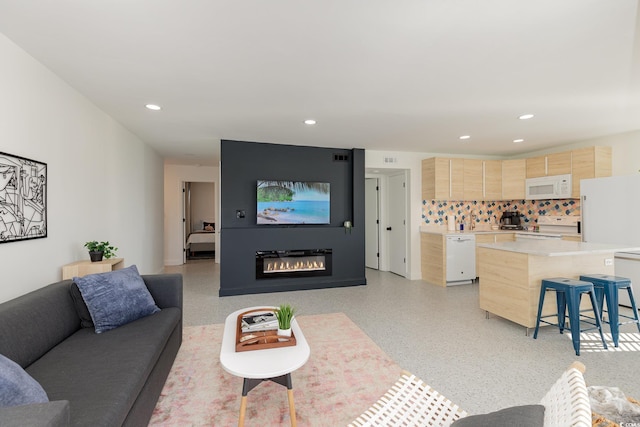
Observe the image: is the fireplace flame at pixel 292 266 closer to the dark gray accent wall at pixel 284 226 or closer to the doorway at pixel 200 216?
the dark gray accent wall at pixel 284 226

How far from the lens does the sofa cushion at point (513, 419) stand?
778mm

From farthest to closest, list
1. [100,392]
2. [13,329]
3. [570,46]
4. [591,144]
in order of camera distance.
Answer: [591,144] < [570,46] < [13,329] < [100,392]

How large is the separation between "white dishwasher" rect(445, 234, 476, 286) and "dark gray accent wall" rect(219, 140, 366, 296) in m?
1.49

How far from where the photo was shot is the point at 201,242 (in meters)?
8.63

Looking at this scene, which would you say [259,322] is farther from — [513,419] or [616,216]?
[616,216]

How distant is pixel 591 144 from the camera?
4910mm

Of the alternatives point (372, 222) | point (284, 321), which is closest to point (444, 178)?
point (372, 222)

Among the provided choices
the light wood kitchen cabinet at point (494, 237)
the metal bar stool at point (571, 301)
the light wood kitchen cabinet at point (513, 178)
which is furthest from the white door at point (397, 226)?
the metal bar stool at point (571, 301)

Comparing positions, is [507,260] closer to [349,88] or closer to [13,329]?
[349,88]

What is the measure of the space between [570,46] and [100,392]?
344 cm

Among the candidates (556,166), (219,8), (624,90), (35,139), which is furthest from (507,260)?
(35,139)

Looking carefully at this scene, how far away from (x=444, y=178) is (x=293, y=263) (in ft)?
10.2

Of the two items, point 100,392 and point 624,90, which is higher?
point 624,90

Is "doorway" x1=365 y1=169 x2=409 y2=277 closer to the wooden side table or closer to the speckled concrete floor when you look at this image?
the speckled concrete floor
